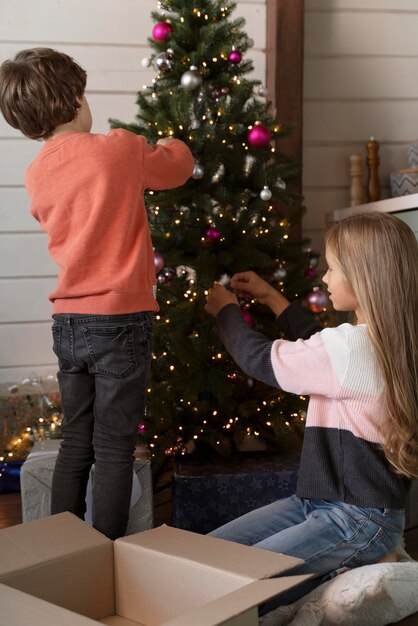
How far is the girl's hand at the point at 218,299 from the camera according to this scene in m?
1.97

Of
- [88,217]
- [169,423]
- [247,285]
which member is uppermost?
[88,217]

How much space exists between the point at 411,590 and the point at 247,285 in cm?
87

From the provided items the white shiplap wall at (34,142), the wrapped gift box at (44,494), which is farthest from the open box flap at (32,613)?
the white shiplap wall at (34,142)

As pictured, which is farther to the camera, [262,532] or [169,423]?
[169,423]

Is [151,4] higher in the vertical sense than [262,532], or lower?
higher

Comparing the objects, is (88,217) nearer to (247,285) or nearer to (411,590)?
(247,285)

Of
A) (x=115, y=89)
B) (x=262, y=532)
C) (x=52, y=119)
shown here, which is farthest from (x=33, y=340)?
(x=262, y=532)

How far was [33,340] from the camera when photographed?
3.16 m

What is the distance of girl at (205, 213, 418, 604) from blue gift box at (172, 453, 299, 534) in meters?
0.45

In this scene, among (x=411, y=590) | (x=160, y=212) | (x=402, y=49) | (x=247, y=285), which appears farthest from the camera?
(x=402, y=49)

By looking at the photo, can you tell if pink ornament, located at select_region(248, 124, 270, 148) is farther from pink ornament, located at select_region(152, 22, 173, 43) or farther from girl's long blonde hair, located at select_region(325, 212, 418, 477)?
girl's long blonde hair, located at select_region(325, 212, 418, 477)

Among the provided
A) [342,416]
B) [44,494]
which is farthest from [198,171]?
[44,494]

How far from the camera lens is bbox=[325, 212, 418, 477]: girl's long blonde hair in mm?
1622

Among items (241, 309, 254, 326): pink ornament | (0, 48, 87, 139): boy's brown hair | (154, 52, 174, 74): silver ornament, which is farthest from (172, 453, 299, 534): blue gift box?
(154, 52, 174, 74): silver ornament
